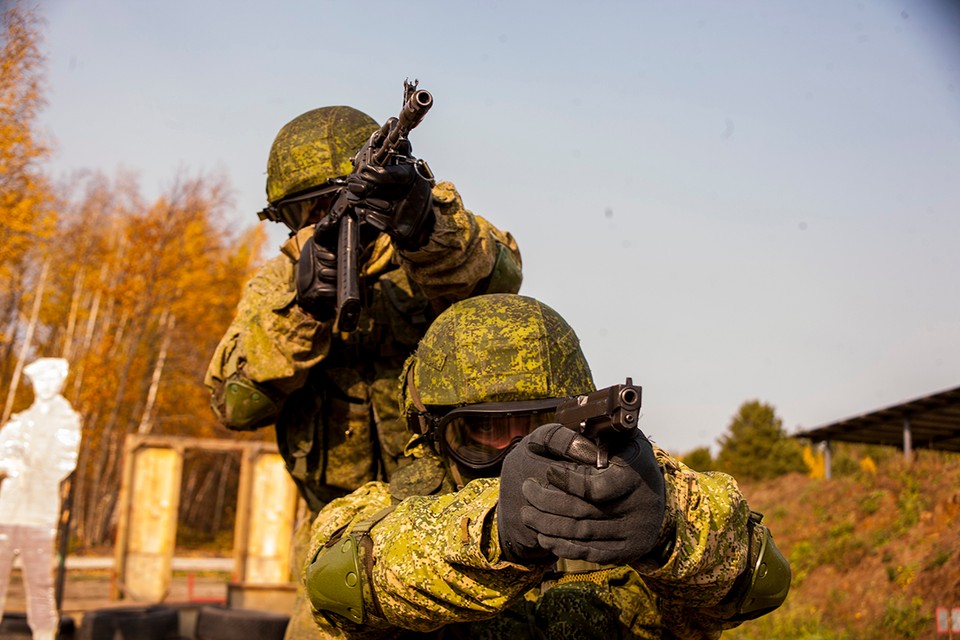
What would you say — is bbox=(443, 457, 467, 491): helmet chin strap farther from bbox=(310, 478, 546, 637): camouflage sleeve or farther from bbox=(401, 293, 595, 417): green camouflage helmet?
bbox=(310, 478, 546, 637): camouflage sleeve

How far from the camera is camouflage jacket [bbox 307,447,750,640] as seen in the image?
8.86 ft

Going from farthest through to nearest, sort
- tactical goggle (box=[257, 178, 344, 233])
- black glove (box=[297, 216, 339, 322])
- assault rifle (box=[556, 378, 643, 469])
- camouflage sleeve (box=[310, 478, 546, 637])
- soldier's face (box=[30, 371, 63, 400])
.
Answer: soldier's face (box=[30, 371, 63, 400]) < tactical goggle (box=[257, 178, 344, 233]) < black glove (box=[297, 216, 339, 322]) < camouflage sleeve (box=[310, 478, 546, 637]) < assault rifle (box=[556, 378, 643, 469])

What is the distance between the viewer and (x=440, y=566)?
2.80 m

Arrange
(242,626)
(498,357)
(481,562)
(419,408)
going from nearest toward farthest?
(481,562), (498,357), (419,408), (242,626)

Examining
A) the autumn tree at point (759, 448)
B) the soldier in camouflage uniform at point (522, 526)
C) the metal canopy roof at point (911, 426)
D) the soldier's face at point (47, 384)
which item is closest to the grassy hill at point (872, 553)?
the metal canopy roof at point (911, 426)

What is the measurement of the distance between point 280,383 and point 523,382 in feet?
5.48

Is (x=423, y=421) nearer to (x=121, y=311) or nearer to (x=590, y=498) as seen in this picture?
(x=590, y=498)

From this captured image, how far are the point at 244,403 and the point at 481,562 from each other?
8.29ft

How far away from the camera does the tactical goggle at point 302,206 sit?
16.6 ft

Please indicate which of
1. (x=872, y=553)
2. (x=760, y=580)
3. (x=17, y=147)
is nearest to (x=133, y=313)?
(x=17, y=147)

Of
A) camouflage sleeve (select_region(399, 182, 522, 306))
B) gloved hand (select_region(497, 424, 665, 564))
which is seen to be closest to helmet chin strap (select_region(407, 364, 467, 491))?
camouflage sleeve (select_region(399, 182, 522, 306))

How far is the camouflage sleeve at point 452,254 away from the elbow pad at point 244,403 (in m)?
0.95

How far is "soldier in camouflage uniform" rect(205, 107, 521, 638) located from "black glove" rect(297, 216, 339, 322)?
1 cm

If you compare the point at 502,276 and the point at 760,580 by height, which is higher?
the point at 502,276
